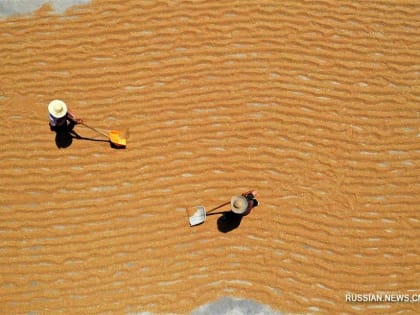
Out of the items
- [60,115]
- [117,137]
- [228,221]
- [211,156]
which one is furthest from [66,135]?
[228,221]

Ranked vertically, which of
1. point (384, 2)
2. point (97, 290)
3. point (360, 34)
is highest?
point (384, 2)

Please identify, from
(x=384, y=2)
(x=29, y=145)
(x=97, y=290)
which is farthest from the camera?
(x=384, y=2)

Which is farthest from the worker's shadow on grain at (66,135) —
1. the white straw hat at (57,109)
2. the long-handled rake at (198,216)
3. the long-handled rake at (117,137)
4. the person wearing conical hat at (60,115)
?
the long-handled rake at (198,216)

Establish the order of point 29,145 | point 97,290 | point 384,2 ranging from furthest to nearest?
1. point 384,2
2. point 29,145
3. point 97,290

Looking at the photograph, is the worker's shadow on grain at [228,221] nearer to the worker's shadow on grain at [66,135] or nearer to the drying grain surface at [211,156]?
the drying grain surface at [211,156]

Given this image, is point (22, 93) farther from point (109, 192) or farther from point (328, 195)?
point (328, 195)

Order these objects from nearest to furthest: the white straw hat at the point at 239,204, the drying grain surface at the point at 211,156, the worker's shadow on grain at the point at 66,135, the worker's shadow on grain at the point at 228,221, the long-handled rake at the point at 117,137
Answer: the white straw hat at the point at 239,204 < the drying grain surface at the point at 211,156 < the worker's shadow on grain at the point at 228,221 < the long-handled rake at the point at 117,137 < the worker's shadow on grain at the point at 66,135

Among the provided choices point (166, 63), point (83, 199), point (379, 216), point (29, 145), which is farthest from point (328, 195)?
point (29, 145)
